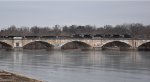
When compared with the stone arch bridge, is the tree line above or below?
above

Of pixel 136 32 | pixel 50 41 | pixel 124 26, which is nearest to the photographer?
pixel 50 41

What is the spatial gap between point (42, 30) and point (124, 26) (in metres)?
32.0

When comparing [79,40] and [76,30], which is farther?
[76,30]

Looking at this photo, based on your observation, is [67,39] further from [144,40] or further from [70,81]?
[70,81]

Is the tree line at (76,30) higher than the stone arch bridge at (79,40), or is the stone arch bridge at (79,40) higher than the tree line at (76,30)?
the tree line at (76,30)

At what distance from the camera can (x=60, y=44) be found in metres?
93.4

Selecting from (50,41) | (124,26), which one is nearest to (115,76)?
(50,41)

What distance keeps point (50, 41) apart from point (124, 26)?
61.3 m

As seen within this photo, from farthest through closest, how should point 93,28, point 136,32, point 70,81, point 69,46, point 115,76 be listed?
point 93,28 < point 136,32 < point 69,46 < point 115,76 < point 70,81

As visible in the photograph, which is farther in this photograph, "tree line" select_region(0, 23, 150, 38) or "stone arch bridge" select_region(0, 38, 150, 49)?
"tree line" select_region(0, 23, 150, 38)

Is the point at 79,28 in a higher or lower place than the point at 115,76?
higher

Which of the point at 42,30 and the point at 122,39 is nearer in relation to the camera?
the point at 122,39

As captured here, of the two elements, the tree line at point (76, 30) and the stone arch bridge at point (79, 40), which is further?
the tree line at point (76, 30)

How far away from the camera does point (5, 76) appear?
24.1 metres
